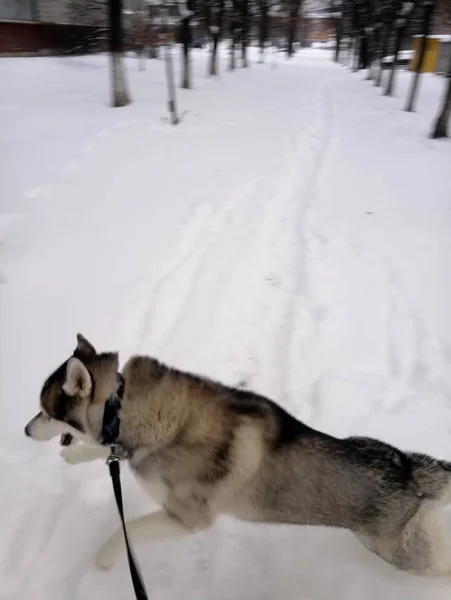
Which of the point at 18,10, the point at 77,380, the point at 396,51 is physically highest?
the point at 18,10

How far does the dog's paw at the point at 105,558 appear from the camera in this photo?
2682mm

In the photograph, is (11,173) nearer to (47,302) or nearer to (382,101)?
(47,302)

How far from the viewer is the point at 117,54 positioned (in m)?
14.1

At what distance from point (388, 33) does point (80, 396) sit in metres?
32.4

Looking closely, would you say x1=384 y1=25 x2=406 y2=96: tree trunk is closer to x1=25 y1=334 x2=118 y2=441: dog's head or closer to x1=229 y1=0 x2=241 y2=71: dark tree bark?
x1=229 y1=0 x2=241 y2=71: dark tree bark

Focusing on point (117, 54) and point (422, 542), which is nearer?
point (422, 542)

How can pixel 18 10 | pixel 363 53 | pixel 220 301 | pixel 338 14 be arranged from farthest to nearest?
pixel 338 14, pixel 363 53, pixel 18 10, pixel 220 301

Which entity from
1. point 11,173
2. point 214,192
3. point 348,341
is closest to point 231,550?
point 348,341

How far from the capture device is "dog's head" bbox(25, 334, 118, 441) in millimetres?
2303

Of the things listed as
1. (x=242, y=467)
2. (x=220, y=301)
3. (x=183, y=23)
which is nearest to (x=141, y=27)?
(x=183, y=23)

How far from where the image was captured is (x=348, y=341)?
200 inches

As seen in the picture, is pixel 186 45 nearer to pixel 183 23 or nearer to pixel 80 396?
pixel 183 23

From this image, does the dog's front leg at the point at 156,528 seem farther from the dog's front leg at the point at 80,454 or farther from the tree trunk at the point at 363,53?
the tree trunk at the point at 363,53

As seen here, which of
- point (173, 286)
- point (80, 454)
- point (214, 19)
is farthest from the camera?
point (214, 19)
